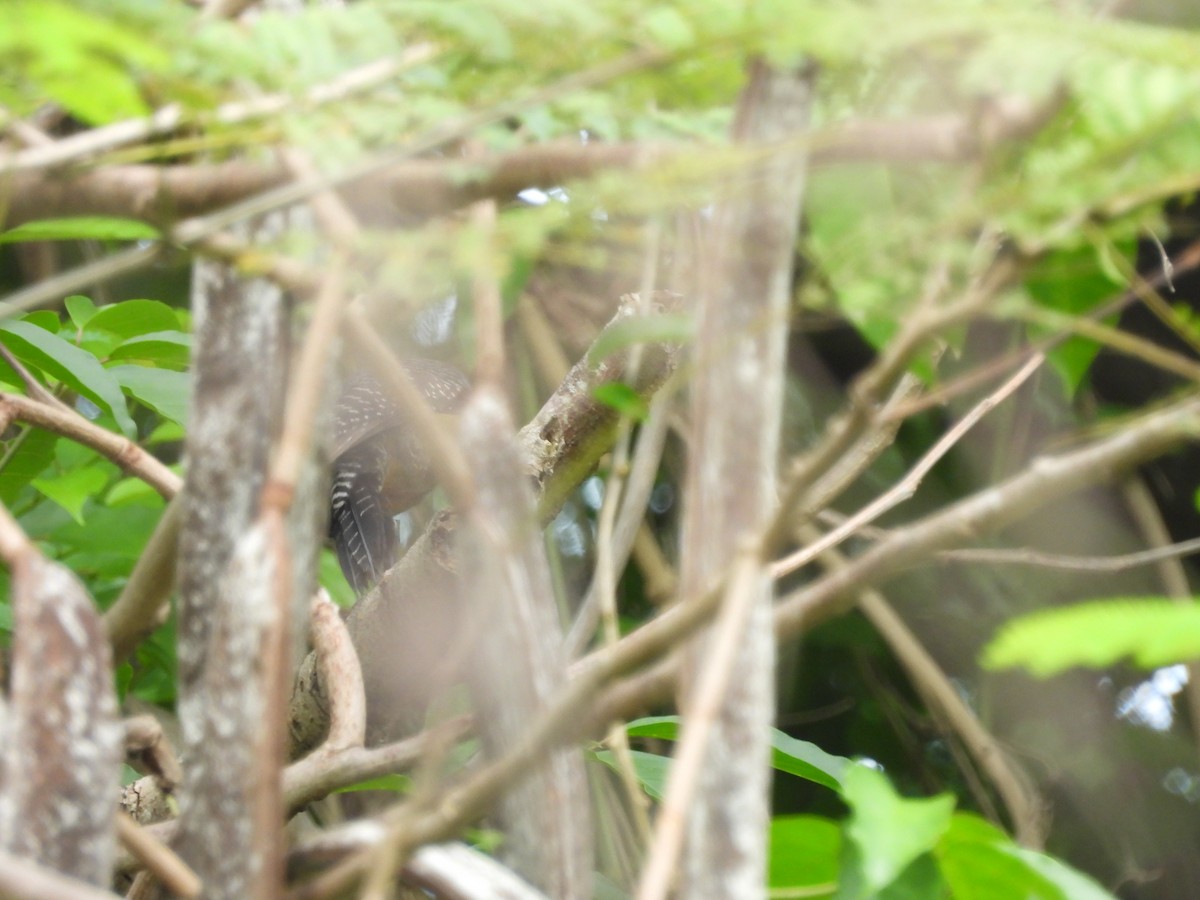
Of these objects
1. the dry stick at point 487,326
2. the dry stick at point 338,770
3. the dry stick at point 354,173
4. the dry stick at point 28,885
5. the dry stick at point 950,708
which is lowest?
the dry stick at point 950,708

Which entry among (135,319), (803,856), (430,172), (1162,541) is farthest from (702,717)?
(1162,541)

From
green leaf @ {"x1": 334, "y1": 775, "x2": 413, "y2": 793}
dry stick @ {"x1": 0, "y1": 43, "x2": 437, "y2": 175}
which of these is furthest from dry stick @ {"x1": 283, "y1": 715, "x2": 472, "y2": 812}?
dry stick @ {"x1": 0, "y1": 43, "x2": 437, "y2": 175}

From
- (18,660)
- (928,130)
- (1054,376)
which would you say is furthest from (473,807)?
(1054,376)

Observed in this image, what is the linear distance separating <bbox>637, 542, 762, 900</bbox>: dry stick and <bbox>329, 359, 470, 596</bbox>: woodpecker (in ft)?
7.53

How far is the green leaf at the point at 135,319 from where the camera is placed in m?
1.64

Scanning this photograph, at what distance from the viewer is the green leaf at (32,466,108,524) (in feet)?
5.36

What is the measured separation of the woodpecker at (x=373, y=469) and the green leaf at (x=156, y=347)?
113cm

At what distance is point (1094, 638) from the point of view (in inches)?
20.5

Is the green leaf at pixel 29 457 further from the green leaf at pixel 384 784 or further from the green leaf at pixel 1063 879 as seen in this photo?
the green leaf at pixel 1063 879

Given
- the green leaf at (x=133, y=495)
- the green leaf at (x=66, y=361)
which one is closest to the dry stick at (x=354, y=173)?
the green leaf at (x=66, y=361)

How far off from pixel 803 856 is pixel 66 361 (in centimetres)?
89

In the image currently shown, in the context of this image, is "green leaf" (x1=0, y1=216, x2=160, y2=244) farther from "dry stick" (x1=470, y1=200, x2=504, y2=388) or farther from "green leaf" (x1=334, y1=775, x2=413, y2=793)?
"green leaf" (x1=334, y1=775, x2=413, y2=793)

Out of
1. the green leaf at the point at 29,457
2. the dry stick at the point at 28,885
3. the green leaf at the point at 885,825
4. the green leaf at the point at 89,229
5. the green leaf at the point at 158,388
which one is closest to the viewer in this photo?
the dry stick at the point at 28,885

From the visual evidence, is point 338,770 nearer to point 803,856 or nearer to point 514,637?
point 803,856
